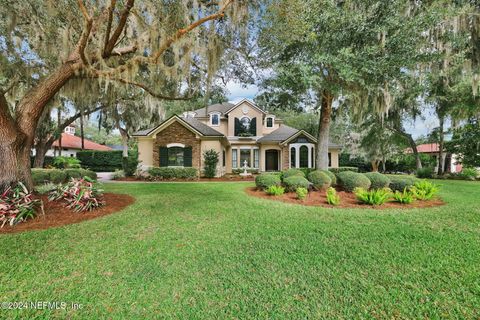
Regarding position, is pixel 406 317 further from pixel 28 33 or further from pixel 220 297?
pixel 28 33

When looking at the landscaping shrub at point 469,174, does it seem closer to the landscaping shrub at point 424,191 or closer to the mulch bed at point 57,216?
the landscaping shrub at point 424,191

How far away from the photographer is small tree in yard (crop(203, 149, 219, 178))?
13938 millimetres

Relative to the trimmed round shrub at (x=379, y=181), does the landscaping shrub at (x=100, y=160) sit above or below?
above

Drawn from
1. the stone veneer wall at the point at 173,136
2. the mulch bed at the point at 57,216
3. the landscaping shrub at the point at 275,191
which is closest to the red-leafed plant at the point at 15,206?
the mulch bed at the point at 57,216

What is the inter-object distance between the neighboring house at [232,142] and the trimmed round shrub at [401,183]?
8.96m

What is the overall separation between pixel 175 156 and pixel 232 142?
5362 mm

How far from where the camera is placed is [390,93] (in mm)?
8758

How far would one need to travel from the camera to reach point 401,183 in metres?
7.78

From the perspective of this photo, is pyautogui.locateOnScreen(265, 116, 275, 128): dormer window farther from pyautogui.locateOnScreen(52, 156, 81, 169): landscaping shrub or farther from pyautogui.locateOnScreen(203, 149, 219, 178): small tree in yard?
pyautogui.locateOnScreen(52, 156, 81, 169): landscaping shrub

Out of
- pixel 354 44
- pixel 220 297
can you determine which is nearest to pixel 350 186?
pixel 354 44

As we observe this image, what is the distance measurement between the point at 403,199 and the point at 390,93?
490 cm

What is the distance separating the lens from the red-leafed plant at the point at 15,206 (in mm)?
4402

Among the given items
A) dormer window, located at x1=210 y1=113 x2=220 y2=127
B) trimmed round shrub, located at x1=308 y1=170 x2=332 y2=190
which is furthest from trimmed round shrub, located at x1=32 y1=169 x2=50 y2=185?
dormer window, located at x1=210 y1=113 x2=220 y2=127

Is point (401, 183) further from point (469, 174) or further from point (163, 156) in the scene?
point (163, 156)
